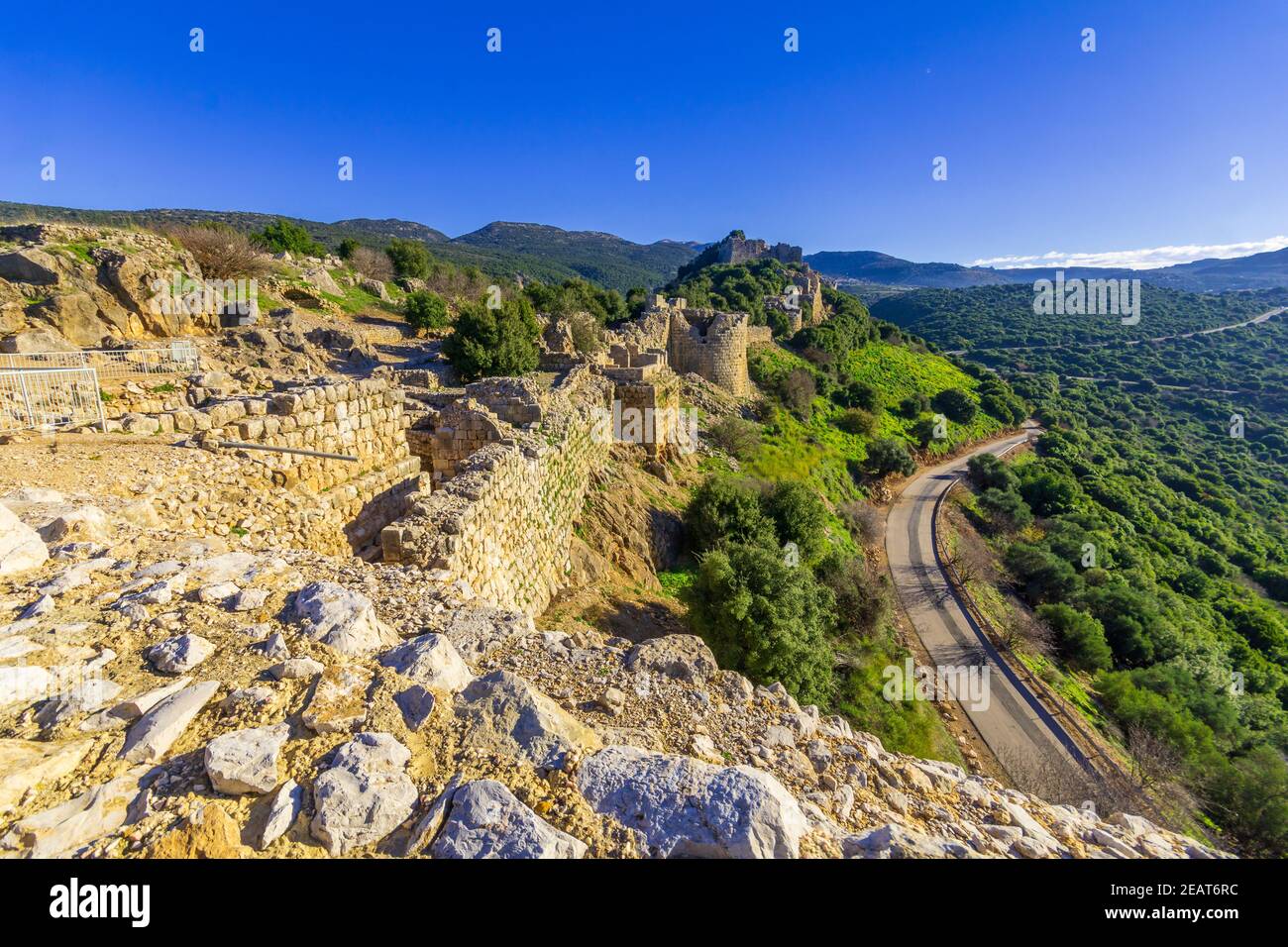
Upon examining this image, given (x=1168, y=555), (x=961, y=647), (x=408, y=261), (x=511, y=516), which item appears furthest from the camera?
(x=408, y=261)

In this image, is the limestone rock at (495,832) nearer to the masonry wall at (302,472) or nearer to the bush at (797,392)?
the masonry wall at (302,472)

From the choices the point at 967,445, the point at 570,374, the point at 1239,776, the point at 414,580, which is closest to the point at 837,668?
the point at 1239,776

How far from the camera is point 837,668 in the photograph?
46.2ft

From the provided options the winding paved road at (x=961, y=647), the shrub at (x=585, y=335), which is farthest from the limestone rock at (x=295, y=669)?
the shrub at (x=585, y=335)

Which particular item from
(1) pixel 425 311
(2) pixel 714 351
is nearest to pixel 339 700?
(1) pixel 425 311

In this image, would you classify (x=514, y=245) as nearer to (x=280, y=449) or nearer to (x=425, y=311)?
(x=425, y=311)

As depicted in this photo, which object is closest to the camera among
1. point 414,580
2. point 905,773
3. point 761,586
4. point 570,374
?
point 905,773

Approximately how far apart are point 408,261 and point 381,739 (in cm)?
4553

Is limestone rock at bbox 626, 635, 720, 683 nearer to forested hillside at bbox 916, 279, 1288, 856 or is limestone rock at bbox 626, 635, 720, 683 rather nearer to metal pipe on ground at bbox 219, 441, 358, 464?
metal pipe on ground at bbox 219, 441, 358, 464

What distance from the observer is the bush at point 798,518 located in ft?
51.6

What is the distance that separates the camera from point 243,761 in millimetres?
2309

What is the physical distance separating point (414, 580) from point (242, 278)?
24.0m

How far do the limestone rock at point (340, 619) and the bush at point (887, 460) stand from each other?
30.7 metres
